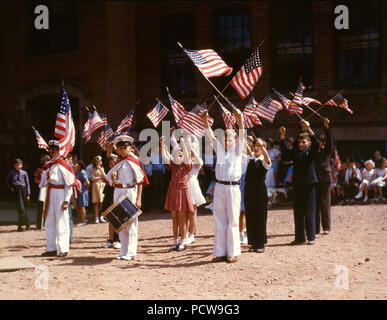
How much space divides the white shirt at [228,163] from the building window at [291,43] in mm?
9542

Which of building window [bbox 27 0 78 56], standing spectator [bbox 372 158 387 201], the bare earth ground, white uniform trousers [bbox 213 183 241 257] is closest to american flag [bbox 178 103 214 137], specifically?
the bare earth ground

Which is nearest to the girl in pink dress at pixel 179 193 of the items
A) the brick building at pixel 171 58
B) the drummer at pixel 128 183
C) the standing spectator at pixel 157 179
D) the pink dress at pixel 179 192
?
the pink dress at pixel 179 192

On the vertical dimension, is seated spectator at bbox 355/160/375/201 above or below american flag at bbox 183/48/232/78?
below

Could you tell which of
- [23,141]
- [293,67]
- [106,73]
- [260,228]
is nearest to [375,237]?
[260,228]

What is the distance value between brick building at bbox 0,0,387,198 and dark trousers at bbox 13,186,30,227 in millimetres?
5406

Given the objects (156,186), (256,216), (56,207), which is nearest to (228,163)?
(256,216)

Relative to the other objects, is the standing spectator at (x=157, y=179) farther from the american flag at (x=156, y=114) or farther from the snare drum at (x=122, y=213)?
the snare drum at (x=122, y=213)

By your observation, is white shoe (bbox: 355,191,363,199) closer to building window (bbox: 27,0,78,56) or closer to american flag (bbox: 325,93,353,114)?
american flag (bbox: 325,93,353,114)

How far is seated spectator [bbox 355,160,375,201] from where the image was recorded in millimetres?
15039

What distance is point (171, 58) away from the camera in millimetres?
18781

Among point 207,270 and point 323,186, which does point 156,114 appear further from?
point 207,270

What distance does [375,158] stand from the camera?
620 inches

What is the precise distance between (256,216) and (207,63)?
9.35 feet
